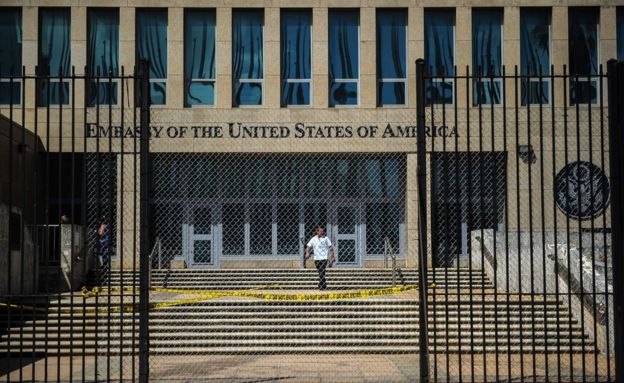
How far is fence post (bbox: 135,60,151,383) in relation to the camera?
823 centimetres

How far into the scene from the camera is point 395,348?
44.8ft

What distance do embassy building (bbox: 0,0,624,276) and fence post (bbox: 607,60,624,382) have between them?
13.8 metres

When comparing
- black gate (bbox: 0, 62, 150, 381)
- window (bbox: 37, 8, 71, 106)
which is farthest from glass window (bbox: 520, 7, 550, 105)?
window (bbox: 37, 8, 71, 106)

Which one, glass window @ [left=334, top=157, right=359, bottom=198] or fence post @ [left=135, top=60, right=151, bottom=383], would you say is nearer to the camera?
fence post @ [left=135, top=60, right=151, bottom=383]

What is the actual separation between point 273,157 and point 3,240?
31.6 ft

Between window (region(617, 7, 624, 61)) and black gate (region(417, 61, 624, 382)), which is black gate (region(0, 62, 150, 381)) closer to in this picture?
black gate (region(417, 61, 624, 382))

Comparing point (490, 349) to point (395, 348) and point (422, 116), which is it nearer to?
point (395, 348)

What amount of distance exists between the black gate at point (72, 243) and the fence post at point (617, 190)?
16.0 feet

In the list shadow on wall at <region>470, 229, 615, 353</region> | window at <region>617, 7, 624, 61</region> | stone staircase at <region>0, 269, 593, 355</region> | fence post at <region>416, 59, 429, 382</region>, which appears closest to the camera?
fence post at <region>416, 59, 429, 382</region>

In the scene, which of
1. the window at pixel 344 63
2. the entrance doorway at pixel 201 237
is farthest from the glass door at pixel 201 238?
the window at pixel 344 63

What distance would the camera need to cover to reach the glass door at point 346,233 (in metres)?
22.9

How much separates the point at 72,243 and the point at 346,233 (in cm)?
1199

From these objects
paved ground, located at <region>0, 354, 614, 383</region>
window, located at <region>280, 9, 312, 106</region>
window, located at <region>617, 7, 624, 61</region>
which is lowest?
paved ground, located at <region>0, 354, 614, 383</region>

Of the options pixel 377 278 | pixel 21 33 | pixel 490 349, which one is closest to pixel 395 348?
pixel 490 349
